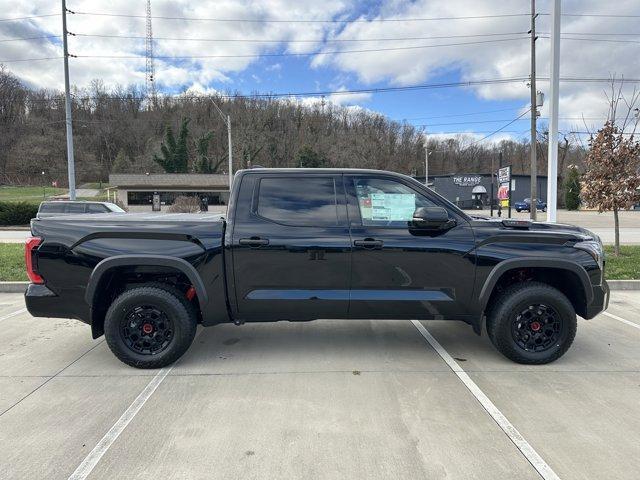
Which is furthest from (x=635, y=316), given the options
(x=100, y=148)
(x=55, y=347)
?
(x=100, y=148)

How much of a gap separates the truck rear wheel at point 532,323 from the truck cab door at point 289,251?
1.53 metres

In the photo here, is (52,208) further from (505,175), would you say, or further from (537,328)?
(537,328)

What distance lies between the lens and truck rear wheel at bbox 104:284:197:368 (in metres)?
4.10

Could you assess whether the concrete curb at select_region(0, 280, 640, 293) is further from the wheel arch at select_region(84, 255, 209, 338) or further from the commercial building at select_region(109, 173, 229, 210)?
the commercial building at select_region(109, 173, 229, 210)

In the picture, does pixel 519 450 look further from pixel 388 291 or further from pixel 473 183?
pixel 473 183

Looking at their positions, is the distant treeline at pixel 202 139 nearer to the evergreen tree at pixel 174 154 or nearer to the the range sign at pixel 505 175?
the evergreen tree at pixel 174 154

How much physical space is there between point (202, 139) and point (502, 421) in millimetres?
82416

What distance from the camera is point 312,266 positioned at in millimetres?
4133

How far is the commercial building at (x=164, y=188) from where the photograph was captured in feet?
175

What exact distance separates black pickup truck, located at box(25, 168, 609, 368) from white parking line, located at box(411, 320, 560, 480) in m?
0.53

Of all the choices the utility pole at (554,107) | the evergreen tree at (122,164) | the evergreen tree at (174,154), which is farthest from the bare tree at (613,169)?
the evergreen tree at (122,164)

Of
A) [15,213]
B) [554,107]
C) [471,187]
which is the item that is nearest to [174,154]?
[471,187]

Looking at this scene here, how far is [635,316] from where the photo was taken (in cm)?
625

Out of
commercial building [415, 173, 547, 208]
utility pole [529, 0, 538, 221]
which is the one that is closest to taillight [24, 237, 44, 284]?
utility pole [529, 0, 538, 221]
